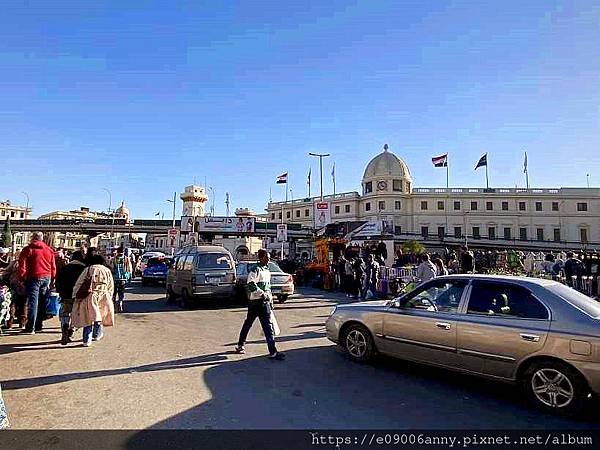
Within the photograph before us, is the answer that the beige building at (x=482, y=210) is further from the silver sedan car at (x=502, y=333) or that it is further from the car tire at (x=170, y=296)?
the silver sedan car at (x=502, y=333)

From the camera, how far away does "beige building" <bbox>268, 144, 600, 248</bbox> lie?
268 feet

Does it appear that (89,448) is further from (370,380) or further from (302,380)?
(370,380)

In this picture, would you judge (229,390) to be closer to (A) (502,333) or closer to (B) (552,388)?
(A) (502,333)

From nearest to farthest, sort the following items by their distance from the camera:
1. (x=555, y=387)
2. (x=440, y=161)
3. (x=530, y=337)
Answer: (x=555, y=387)
(x=530, y=337)
(x=440, y=161)

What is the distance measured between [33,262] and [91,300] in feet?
6.74

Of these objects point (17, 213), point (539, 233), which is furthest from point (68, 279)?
point (17, 213)

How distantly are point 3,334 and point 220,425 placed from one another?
23.3ft

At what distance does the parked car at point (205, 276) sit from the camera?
1310 cm

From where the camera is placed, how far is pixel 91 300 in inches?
306

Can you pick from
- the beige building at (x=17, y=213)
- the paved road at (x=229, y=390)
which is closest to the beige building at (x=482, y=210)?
the paved road at (x=229, y=390)

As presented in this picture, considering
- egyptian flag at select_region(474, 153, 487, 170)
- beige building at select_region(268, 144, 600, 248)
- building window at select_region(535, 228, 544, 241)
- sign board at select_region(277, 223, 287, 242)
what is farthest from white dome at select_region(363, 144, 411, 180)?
sign board at select_region(277, 223, 287, 242)

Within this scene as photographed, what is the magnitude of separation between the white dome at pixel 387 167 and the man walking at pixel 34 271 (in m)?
79.3

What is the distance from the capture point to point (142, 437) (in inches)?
160

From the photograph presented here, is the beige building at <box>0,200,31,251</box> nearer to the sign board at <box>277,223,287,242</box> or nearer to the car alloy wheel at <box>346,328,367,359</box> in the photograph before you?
the sign board at <box>277,223,287,242</box>
